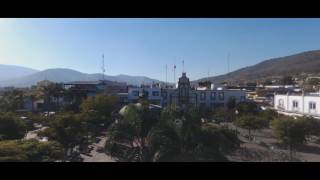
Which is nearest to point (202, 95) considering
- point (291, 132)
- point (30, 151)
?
point (291, 132)

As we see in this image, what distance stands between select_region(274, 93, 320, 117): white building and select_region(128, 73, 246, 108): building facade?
301cm

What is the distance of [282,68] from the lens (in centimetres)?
7275

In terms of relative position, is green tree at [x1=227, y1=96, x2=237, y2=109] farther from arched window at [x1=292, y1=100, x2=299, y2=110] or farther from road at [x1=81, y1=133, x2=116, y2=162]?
road at [x1=81, y1=133, x2=116, y2=162]

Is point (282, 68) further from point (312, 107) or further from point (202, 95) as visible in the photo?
point (312, 107)

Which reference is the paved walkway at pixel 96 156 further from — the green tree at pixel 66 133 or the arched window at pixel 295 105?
the arched window at pixel 295 105

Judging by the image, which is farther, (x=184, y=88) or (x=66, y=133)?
(x=184, y=88)

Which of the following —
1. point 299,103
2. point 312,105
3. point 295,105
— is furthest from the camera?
point 295,105

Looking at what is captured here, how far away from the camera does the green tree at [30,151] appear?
751 cm

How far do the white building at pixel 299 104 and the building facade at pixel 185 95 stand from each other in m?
3.01

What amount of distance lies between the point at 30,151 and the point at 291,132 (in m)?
8.09

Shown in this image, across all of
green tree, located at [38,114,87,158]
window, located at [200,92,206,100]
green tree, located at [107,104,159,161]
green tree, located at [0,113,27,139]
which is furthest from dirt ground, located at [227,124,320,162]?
window, located at [200,92,206,100]

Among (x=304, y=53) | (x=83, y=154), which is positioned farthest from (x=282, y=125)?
(x=304, y=53)
